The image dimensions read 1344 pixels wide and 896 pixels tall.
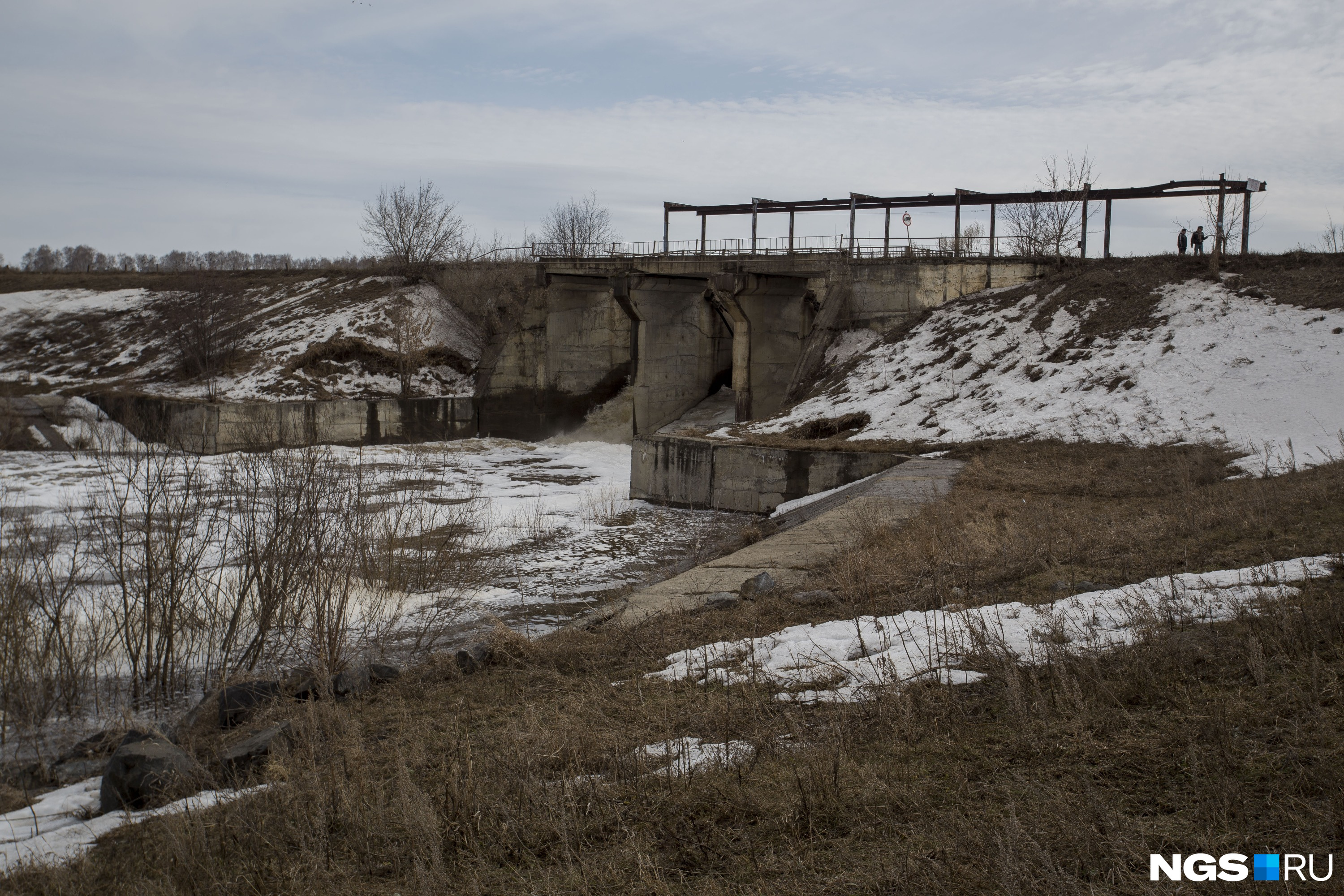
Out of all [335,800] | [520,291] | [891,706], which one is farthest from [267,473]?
[520,291]

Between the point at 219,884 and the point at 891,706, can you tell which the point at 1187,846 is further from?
the point at 219,884

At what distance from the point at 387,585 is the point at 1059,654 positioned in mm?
8993

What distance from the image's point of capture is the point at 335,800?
5.16 metres

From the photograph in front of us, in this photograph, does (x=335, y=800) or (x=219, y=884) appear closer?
(x=219, y=884)

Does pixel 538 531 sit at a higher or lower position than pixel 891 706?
lower

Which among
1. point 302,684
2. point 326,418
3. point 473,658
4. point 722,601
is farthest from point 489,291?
point 302,684

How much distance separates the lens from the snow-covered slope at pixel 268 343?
3912 cm

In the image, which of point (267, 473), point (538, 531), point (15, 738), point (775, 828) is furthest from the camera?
point (538, 531)

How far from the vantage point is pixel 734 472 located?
21984 mm

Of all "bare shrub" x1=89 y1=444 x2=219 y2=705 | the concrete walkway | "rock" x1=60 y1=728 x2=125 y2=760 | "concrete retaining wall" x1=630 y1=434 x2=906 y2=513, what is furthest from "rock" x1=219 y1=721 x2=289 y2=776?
"concrete retaining wall" x1=630 y1=434 x2=906 y2=513

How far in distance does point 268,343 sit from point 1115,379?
34.1 meters

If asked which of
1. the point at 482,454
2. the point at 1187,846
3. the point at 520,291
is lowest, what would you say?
the point at 482,454

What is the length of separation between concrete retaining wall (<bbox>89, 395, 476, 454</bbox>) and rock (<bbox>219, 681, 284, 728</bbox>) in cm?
2218

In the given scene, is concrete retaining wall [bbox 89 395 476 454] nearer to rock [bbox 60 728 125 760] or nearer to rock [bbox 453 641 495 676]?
rock [bbox 60 728 125 760]
